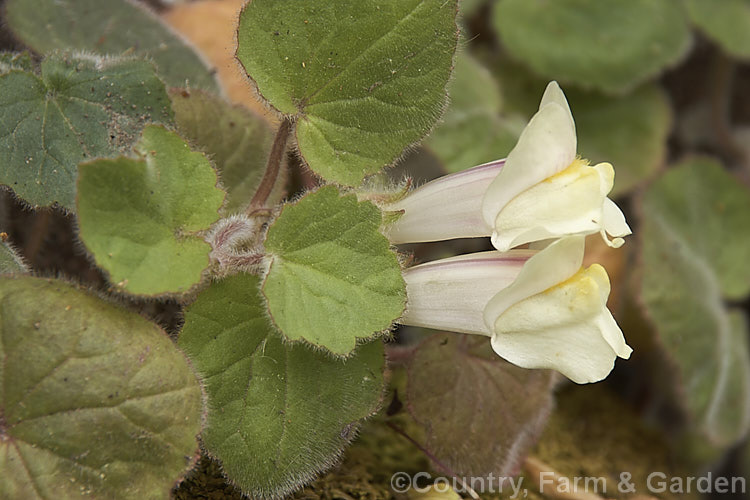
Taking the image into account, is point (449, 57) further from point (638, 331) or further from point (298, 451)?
point (638, 331)

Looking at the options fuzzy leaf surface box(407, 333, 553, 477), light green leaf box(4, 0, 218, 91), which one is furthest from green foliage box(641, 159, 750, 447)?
light green leaf box(4, 0, 218, 91)

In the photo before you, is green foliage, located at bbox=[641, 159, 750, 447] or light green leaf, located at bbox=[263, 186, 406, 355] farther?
green foliage, located at bbox=[641, 159, 750, 447]

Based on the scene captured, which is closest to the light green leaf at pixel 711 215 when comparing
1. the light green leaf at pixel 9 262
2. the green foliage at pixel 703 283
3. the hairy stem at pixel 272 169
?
the green foliage at pixel 703 283

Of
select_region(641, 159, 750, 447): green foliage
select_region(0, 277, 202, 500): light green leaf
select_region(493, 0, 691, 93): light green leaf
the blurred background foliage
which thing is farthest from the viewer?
select_region(493, 0, 691, 93): light green leaf

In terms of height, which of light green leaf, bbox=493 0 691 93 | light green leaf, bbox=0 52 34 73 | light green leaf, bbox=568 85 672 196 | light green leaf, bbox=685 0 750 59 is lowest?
light green leaf, bbox=568 85 672 196

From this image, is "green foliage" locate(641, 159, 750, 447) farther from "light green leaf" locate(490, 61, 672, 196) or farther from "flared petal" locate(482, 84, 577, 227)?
"flared petal" locate(482, 84, 577, 227)

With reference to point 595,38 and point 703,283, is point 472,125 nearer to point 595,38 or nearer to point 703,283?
point 595,38

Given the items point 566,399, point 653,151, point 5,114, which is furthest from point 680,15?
point 5,114
